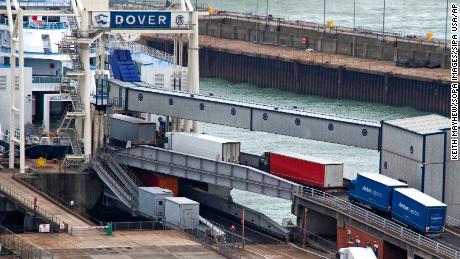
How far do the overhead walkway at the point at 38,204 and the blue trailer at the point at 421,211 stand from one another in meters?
14.3

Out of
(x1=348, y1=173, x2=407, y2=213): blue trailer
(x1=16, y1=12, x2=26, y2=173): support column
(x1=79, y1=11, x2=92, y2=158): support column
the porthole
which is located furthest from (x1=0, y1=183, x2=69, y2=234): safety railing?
(x1=348, y1=173, x2=407, y2=213): blue trailer

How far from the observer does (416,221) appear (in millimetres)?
78500

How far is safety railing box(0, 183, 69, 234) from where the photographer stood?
8287cm

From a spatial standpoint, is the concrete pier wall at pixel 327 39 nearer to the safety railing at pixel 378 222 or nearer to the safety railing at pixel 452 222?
the safety railing at pixel 378 222

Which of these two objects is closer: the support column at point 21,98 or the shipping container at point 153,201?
the shipping container at point 153,201

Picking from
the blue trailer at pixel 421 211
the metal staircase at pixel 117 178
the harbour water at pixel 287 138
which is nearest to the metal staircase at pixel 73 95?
the metal staircase at pixel 117 178

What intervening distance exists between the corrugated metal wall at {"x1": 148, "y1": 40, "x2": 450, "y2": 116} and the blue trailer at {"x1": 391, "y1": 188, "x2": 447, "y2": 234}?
63.2m

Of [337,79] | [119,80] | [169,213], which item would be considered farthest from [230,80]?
[169,213]

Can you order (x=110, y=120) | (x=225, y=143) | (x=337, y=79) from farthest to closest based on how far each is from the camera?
(x=337, y=79) → (x=110, y=120) → (x=225, y=143)

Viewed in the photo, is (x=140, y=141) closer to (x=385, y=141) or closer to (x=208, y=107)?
(x=208, y=107)

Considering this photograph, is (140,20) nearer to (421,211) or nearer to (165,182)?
(165,182)

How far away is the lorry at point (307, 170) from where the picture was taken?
281 feet

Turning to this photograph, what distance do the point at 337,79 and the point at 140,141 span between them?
62.8 meters

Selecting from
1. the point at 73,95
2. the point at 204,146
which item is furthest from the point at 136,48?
the point at 204,146
